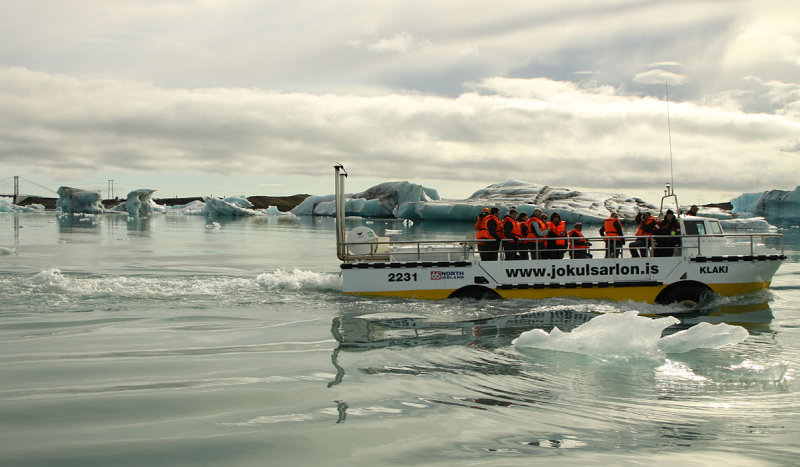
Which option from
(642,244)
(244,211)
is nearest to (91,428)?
(642,244)

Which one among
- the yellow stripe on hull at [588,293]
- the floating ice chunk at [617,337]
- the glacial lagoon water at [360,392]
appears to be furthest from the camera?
the yellow stripe on hull at [588,293]

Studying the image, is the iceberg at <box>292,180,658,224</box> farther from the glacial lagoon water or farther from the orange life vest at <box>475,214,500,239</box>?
the glacial lagoon water

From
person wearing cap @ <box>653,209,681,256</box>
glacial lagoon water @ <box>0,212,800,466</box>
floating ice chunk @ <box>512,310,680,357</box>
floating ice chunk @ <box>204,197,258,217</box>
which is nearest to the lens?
glacial lagoon water @ <box>0,212,800,466</box>

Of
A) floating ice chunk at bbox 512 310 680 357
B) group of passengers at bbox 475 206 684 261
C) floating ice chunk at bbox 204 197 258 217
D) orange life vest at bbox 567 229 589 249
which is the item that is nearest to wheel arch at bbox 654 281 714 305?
group of passengers at bbox 475 206 684 261

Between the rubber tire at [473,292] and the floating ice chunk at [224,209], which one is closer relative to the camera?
the rubber tire at [473,292]

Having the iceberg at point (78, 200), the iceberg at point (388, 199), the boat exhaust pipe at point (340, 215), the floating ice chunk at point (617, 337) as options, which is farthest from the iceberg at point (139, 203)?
the floating ice chunk at point (617, 337)

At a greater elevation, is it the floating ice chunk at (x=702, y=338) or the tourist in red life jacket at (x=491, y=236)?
the tourist in red life jacket at (x=491, y=236)

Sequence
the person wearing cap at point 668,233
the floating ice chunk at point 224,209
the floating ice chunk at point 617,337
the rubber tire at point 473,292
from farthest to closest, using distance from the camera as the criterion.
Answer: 1. the floating ice chunk at point 224,209
2. the person wearing cap at point 668,233
3. the rubber tire at point 473,292
4. the floating ice chunk at point 617,337

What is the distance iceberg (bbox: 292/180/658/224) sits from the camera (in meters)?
56.7

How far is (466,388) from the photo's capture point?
5227 mm

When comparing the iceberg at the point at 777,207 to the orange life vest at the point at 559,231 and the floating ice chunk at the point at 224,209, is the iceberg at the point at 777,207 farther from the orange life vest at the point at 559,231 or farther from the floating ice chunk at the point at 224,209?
the floating ice chunk at the point at 224,209

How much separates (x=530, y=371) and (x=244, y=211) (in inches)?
2820

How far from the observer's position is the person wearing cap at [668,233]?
10430 millimetres

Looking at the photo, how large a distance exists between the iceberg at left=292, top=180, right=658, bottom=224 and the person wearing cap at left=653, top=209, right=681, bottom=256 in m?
42.2
